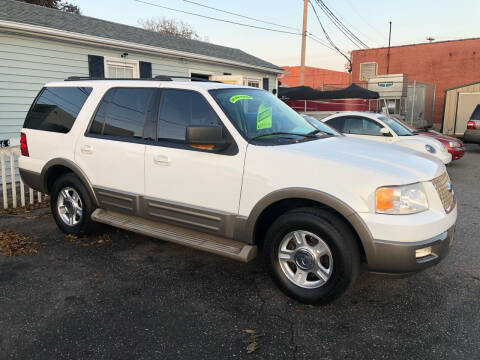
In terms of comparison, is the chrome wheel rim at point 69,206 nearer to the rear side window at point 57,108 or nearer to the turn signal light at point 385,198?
the rear side window at point 57,108

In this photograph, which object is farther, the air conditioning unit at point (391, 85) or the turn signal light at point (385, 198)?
the air conditioning unit at point (391, 85)

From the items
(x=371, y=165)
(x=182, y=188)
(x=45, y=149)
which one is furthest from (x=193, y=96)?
(x=45, y=149)

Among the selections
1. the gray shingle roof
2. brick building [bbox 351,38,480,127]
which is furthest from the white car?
brick building [bbox 351,38,480,127]

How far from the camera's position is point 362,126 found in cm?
959

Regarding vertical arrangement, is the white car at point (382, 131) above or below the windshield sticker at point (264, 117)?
below

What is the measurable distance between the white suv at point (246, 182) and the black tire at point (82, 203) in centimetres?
2

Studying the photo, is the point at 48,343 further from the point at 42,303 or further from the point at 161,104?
the point at 161,104

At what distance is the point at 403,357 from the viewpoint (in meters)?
2.62

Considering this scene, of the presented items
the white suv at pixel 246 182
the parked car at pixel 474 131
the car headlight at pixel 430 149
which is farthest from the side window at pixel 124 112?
the parked car at pixel 474 131

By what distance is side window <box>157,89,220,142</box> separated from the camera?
3.73 m

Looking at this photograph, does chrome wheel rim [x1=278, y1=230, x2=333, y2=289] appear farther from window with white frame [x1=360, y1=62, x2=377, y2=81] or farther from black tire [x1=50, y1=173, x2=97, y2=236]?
window with white frame [x1=360, y1=62, x2=377, y2=81]

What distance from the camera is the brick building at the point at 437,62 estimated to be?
24.7 metres

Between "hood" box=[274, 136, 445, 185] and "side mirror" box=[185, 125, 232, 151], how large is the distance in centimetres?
53

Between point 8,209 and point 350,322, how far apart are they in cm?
573
